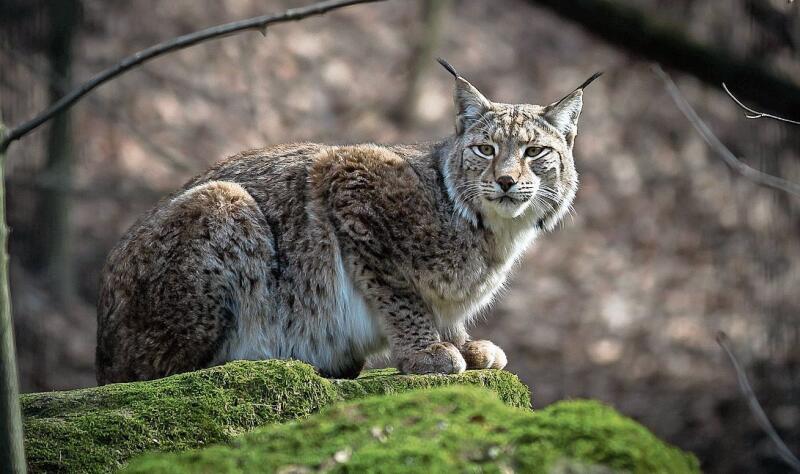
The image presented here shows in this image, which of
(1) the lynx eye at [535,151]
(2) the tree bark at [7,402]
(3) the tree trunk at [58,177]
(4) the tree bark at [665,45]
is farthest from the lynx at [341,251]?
(3) the tree trunk at [58,177]

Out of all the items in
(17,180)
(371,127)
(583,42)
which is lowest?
(17,180)

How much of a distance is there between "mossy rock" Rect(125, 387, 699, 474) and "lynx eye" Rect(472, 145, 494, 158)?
9.41ft

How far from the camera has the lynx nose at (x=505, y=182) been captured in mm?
5910

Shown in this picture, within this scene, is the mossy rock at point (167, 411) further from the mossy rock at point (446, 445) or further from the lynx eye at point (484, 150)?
the lynx eye at point (484, 150)


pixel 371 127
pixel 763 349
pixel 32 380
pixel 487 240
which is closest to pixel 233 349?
pixel 487 240

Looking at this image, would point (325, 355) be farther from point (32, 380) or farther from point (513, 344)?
point (513, 344)

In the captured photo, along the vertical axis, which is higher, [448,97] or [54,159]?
[448,97]

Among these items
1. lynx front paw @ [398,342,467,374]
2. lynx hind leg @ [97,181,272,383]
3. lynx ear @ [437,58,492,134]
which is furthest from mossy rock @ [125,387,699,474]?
lynx ear @ [437,58,492,134]

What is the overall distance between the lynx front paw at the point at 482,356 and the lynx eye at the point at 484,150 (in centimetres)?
107

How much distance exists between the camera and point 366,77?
16.1 meters

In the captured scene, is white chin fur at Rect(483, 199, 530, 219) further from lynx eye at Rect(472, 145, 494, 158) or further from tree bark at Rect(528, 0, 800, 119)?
tree bark at Rect(528, 0, 800, 119)

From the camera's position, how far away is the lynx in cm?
574

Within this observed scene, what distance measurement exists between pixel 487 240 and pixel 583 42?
11.6 meters

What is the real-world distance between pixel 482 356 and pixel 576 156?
31.9 ft
